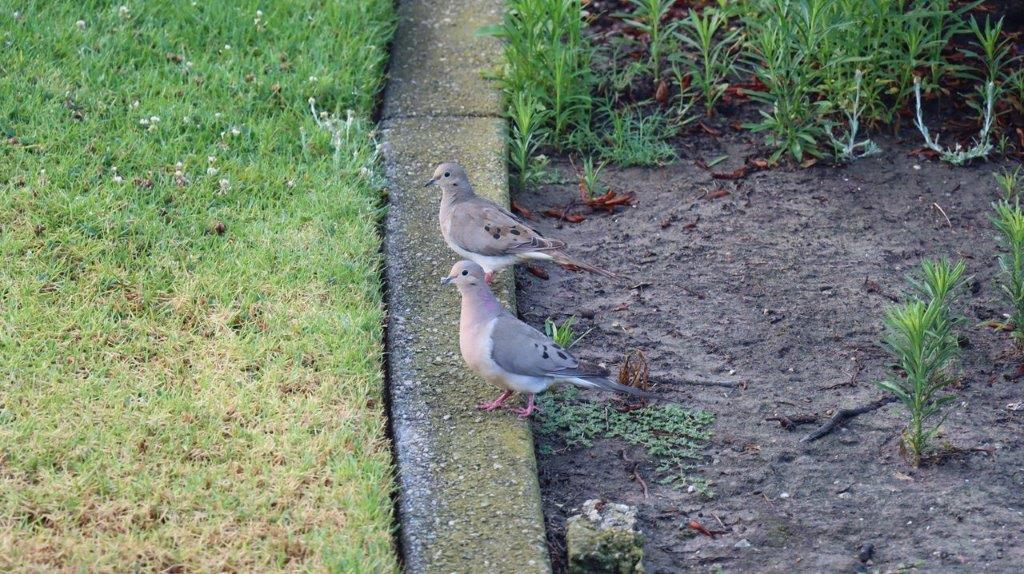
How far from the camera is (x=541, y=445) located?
4.50 m

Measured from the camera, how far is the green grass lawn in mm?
3811

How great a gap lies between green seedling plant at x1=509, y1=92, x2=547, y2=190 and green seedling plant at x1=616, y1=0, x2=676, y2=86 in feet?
2.62

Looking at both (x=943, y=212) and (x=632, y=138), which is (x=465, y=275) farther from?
(x=943, y=212)

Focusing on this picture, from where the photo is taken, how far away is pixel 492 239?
16.8 feet

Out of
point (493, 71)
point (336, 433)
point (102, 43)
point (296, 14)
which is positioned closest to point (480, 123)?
point (493, 71)

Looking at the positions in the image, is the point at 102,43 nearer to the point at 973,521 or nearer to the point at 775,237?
the point at 775,237

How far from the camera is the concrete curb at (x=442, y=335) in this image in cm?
381

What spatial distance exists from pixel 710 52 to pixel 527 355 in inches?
127

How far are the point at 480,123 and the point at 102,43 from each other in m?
2.12

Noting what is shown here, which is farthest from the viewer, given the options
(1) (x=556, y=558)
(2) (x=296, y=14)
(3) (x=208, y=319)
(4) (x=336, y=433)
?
(2) (x=296, y=14)

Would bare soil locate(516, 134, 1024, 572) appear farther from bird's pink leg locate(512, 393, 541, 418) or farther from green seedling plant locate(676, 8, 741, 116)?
green seedling plant locate(676, 8, 741, 116)

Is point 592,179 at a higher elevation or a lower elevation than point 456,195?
lower

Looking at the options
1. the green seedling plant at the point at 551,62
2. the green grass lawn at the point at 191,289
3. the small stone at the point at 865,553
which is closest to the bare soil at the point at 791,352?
the small stone at the point at 865,553

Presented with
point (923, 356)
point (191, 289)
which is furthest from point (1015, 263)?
point (191, 289)
